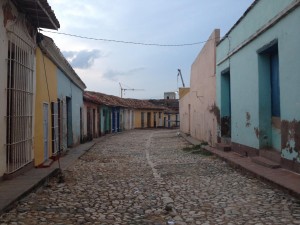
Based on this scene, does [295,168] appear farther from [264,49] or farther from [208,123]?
[208,123]

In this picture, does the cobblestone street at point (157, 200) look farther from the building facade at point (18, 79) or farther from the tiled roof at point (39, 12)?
the tiled roof at point (39, 12)

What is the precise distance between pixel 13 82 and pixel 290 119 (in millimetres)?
5248

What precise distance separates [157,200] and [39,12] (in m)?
4.47

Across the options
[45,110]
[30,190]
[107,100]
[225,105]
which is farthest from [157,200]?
[107,100]

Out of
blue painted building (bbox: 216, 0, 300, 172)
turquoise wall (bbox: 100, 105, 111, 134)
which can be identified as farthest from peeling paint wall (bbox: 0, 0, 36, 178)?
turquoise wall (bbox: 100, 105, 111, 134)

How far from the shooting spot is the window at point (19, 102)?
23.4ft

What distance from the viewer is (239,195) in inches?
239

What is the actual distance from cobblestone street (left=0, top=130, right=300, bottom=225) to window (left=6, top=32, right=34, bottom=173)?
2.81 feet

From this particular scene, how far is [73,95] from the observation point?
54.1 feet

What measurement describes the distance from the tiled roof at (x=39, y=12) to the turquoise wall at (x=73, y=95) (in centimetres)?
374

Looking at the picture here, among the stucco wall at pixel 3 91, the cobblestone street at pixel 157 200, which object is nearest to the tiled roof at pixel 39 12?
the stucco wall at pixel 3 91

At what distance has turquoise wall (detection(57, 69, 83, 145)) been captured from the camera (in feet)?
42.7

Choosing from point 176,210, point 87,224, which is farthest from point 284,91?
point 87,224

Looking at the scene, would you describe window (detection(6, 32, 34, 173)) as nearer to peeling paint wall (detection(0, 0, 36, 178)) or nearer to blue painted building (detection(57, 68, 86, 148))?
peeling paint wall (detection(0, 0, 36, 178))
